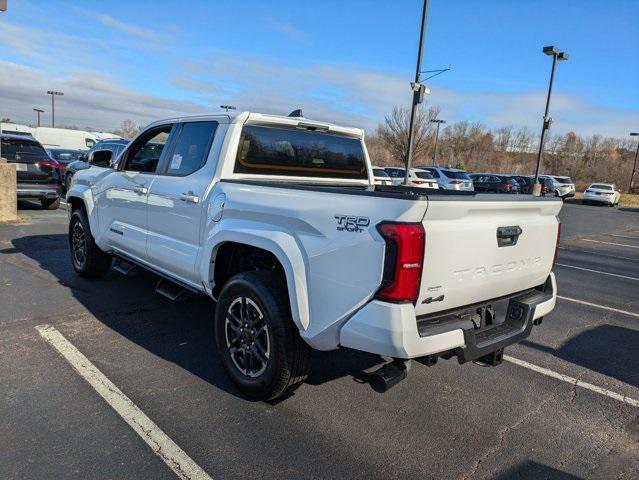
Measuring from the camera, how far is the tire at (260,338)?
3.09m

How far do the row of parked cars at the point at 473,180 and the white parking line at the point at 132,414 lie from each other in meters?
17.1

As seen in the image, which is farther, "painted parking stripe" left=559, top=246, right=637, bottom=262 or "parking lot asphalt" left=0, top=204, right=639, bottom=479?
"painted parking stripe" left=559, top=246, right=637, bottom=262

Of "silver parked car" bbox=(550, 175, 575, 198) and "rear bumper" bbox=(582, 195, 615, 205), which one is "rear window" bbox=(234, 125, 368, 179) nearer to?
"silver parked car" bbox=(550, 175, 575, 198)

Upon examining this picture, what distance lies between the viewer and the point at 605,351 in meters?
4.78

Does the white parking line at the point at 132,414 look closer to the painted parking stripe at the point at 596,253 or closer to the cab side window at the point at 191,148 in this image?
the cab side window at the point at 191,148

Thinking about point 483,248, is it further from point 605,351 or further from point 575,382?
point 605,351

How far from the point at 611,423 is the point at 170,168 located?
4.01m

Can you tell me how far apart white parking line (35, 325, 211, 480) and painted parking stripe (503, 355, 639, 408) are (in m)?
2.92

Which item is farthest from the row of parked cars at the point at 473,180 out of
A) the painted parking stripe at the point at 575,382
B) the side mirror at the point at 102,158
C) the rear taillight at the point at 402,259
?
the rear taillight at the point at 402,259

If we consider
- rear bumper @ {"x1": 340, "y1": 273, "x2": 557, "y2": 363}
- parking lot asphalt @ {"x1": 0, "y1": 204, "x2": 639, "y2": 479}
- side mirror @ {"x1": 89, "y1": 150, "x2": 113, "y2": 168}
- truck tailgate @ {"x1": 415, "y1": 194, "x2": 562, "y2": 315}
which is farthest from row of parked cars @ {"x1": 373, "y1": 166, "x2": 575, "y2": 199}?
rear bumper @ {"x1": 340, "y1": 273, "x2": 557, "y2": 363}

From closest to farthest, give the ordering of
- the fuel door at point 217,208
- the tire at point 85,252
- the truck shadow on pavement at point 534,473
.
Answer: the truck shadow on pavement at point 534,473, the fuel door at point 217,208, the tire at point 85,252

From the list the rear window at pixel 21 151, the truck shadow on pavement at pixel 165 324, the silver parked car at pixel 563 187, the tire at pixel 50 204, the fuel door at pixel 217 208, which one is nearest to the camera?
the fuel door at pixel 217 208

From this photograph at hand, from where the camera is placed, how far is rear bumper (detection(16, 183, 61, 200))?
12.1 m

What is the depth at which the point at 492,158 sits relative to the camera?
7638 centimetres
